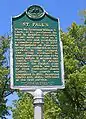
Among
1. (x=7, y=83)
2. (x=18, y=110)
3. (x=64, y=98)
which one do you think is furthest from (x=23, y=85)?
(x=18, y=110)

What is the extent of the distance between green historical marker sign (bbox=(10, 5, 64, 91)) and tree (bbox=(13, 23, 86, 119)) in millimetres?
9831

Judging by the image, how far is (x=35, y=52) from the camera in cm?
1344

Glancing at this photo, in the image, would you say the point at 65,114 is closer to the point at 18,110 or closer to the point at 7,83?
the point at 7,83

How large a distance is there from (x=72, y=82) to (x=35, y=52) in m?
11.1

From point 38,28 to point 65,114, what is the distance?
12660mm

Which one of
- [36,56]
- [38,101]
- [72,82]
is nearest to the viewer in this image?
[38,101]

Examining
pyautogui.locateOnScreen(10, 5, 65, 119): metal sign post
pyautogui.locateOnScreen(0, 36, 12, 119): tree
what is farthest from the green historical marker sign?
pyautogui.locateOnScreen(0, 36, 12, 119): tree

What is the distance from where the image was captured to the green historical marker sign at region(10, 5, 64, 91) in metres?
13.2

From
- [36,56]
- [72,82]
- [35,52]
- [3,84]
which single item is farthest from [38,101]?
[3,84]

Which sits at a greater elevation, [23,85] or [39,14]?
[39,14]

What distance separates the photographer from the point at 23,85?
1312cm

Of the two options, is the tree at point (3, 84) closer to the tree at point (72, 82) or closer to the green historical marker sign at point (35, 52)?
the tree at point (72, 82)

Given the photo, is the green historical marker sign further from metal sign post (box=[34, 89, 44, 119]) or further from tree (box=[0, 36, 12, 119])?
tree (box=[0, 36, 12, 119])

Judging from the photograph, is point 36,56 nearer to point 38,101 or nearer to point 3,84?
point 38,101
